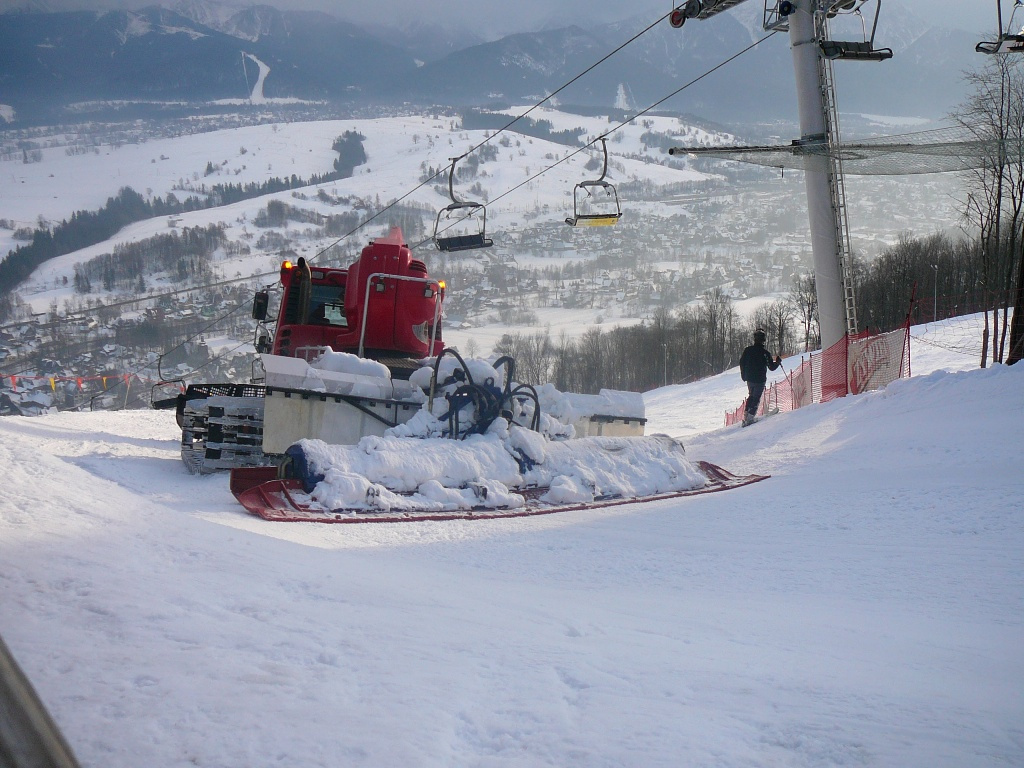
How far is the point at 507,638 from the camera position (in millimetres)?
3162

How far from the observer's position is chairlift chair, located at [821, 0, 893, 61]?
14.5m

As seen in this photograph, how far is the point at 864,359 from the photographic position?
15039 millimetres

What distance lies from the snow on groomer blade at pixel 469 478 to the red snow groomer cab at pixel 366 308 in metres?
4.91

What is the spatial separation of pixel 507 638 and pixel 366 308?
32.9ft

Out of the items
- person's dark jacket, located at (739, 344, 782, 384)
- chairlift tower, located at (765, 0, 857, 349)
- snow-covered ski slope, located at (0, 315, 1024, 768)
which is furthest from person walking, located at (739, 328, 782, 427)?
snow-covered ski slope, located at (0, 315, 1024, 768)

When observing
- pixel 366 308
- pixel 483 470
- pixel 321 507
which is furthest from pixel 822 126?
pixel 321 507

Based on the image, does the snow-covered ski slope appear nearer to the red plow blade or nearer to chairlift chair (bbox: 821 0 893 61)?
the red plow blade

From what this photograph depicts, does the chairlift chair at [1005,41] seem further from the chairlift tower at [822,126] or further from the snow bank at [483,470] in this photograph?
the snow bank at [483,470]

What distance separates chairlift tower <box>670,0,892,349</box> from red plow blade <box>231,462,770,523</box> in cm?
866

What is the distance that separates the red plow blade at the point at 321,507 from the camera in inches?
267

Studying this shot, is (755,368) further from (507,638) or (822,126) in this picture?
(507,638)

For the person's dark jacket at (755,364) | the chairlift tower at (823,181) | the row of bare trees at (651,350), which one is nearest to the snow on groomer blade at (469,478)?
the person's dark jacket at (755,364)

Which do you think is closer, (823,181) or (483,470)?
(483,470)

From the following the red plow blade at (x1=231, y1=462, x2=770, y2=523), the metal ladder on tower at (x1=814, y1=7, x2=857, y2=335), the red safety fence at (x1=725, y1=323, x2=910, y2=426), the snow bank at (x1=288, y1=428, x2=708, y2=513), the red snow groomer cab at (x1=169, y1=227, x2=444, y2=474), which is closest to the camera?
the red plow blade at (x1=231, y1=462, x2=770, y2=523)
